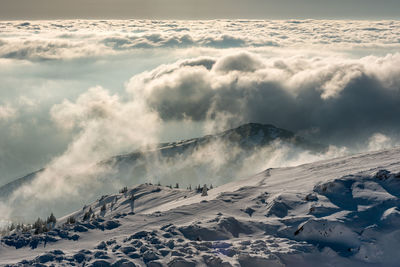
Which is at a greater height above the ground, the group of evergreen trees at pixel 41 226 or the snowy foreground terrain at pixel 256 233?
the group of evergreen trees at pixel 41 226

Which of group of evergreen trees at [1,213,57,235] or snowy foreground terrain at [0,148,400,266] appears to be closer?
snowy foreground terrain at [0,148,400,266]

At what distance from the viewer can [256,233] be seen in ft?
204

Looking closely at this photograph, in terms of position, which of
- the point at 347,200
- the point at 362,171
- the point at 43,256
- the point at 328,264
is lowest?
the point at 328,264

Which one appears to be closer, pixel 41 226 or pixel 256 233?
pixel 256 233

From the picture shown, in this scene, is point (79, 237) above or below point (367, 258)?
above

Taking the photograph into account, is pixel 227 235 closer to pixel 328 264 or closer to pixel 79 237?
pixel 328 264

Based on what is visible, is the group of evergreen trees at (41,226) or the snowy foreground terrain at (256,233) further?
the group of evergreen trees at (41,226)

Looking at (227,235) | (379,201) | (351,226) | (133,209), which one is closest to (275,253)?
(227,235)

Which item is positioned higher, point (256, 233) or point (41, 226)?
point (41, 226)

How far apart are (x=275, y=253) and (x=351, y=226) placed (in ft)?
42.4

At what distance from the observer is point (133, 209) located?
410ft

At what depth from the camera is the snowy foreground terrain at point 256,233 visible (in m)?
53.5

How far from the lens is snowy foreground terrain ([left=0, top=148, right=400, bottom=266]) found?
5353 cm

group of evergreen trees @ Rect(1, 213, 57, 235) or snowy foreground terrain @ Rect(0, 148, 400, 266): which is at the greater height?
group of evergreen trees @ Rect(1, 213, 57, 235)
